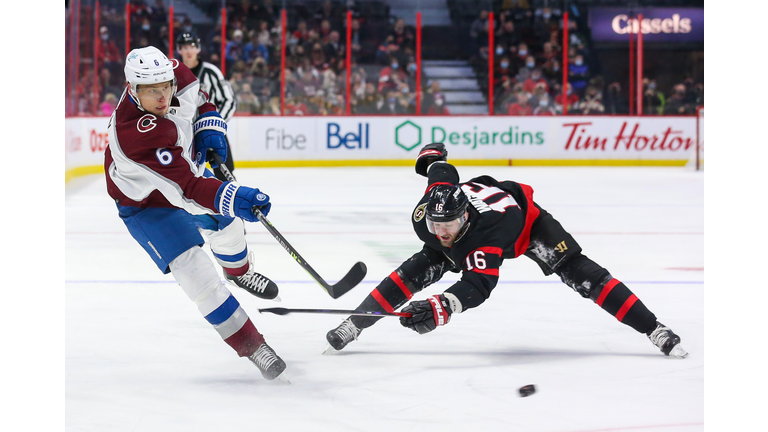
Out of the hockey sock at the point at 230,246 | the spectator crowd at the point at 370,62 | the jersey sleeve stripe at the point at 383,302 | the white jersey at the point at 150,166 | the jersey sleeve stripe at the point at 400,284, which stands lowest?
the jersey sleeve stripe at the point at 383,302

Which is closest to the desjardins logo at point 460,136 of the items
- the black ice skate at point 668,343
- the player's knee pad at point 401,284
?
the player's knee pad at point 401,284

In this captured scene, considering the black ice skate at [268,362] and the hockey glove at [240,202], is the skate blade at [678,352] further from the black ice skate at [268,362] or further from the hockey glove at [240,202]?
the hockey glove at [240,202]

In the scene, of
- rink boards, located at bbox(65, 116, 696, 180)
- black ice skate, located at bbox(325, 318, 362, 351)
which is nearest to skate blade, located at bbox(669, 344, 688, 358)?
black ice skate, located at bbox(325, 318, 362, 351)

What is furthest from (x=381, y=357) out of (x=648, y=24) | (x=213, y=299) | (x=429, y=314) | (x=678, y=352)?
(x=648, y=24)

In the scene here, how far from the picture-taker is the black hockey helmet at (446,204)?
2.38 metres

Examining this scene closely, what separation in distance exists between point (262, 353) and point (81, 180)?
665 cm

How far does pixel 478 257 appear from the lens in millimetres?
2426

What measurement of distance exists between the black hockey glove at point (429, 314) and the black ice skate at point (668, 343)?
2.29ft

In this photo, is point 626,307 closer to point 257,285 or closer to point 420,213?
point 420,213

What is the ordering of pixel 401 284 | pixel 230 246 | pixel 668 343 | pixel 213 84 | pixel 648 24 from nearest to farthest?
pixel 668 343 → pixel 401 284 → pixel 230 246 → pixel 213 84 → pixel 648 24

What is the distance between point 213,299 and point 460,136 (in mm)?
8714

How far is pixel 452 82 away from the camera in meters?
11.7

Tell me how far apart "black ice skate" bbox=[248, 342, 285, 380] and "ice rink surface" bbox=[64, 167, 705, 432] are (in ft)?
0.15

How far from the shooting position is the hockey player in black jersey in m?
2.40
